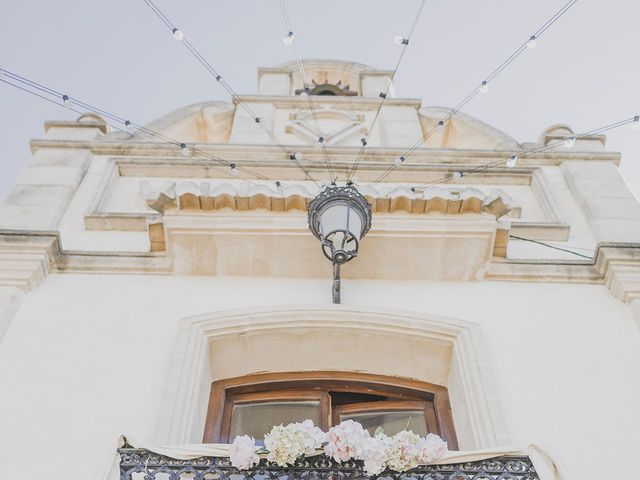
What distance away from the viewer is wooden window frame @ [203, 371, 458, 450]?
16.3 feet

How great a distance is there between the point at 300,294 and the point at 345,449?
220 cm

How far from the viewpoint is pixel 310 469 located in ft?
11.2

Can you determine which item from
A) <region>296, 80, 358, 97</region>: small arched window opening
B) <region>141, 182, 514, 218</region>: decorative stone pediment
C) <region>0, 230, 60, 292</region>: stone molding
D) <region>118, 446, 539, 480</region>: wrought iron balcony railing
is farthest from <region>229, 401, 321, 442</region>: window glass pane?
<region>296, 80, 358, 97</region>: small arched window opening

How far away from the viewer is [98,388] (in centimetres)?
447

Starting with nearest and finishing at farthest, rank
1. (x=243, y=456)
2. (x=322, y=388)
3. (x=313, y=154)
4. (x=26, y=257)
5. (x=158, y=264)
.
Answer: (x=243, y=456), (x=322, y=388), (x=26, y=257), (x=158, y=264), (x=313, y=154)

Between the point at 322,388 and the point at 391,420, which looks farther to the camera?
the point at 322,388

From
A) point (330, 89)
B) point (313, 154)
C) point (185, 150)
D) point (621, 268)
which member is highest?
point (330, 89)

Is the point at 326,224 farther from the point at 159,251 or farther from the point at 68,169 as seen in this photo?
the point at 68,169

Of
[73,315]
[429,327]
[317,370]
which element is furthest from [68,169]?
[429,327]

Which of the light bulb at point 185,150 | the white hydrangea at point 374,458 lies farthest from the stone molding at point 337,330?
the light bulb at point 185,150

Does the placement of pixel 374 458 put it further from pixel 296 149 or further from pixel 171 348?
pixel 296 149

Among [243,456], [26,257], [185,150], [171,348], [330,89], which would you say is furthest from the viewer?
[330,89]

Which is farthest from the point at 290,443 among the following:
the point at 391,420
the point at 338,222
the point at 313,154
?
the point at 313,154

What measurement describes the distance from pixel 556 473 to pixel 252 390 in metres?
2.39
